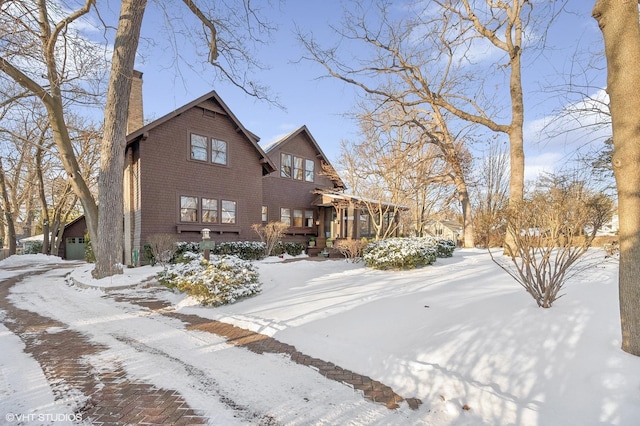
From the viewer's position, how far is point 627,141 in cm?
316

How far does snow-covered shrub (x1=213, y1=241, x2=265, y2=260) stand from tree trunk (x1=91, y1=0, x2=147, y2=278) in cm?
493

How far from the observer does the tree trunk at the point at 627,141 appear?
3.09 meters

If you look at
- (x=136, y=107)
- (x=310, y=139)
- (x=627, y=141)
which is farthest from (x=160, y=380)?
(x=310, y=139)

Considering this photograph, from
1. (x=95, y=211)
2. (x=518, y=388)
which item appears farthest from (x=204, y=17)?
(x=518, y=388)

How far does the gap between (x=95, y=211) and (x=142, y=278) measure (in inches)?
129

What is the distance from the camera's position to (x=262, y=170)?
17.3 meters

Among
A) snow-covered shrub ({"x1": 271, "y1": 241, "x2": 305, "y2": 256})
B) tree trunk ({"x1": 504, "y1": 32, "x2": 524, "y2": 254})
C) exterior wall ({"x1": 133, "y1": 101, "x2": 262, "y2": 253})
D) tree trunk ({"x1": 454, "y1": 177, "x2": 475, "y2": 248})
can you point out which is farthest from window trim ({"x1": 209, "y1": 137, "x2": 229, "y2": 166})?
tree trunk ({"x1": 454, "y1": 177, "x2": 475, "y2": 248})

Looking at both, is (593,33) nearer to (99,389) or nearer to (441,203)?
(99,389)

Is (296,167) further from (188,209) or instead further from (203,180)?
(188,209)

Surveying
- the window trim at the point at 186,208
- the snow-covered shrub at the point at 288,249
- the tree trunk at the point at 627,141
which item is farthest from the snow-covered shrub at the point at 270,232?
the tree trunk at the point at 627,141

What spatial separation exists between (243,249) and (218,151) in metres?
4.83

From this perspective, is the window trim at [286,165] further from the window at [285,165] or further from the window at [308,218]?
the window at [308,218]

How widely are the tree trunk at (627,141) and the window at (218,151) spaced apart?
14270mm

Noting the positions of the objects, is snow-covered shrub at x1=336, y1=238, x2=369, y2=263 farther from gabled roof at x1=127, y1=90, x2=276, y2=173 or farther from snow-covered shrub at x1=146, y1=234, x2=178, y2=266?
gabled roof at x1=127, y1=90, x2=276, y2=173
